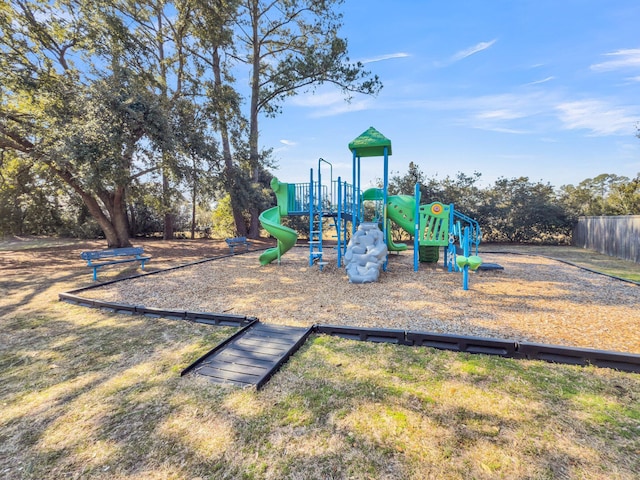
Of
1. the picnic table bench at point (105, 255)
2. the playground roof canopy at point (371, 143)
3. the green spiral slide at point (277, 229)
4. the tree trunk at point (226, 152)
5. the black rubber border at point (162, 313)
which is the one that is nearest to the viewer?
the black rubber border at point (162, 313)

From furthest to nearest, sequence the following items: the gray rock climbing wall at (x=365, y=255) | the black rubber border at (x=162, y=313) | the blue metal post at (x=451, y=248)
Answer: the blue metal post at (x=451, y=248)
the gray rock climbing wall at (x=365, y=255)
the black rubber border at (x=162, y=313)

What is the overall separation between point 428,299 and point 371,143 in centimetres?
Result: 449

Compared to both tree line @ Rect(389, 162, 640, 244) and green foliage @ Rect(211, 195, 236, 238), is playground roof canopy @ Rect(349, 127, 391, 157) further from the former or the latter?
green foliage @ Rect(211, 195, 236, 238)

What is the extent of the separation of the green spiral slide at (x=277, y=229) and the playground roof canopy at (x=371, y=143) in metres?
2.56

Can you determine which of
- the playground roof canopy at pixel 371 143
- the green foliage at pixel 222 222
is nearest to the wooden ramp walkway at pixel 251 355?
the playground roof canopy at pixel 371 143

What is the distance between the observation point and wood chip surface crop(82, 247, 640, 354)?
402 centimetres

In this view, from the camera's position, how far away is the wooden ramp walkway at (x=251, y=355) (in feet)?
9.70

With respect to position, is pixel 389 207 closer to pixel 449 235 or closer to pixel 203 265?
pixel 449 235

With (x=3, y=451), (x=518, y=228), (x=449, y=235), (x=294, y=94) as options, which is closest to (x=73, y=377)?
(x=3, y=451)

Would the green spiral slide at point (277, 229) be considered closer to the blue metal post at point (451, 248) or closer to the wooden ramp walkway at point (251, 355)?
the blue metal post at point (451, 248)

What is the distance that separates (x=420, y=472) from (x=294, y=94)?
61.9 feet

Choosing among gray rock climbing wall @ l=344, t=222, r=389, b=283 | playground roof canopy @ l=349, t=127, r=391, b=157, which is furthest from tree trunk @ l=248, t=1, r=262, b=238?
gray rock climbing wall @ l=344, t=222, r=389, b=283

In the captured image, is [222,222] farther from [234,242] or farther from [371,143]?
[371,143]

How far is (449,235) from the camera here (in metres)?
7.64
